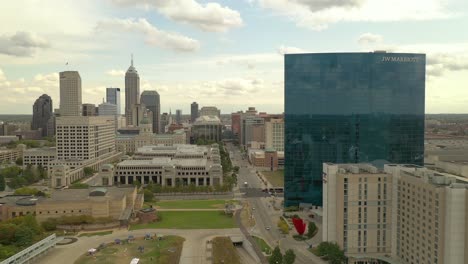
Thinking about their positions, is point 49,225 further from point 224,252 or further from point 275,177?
point 275,177

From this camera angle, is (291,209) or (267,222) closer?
(267,222)

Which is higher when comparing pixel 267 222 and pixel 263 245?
pixel 267 222

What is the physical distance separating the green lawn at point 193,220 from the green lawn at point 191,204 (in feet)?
18.9

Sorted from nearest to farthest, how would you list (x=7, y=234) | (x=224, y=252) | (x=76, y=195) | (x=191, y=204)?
(x=224, y=252), (x=7, y=234), (x=76, y=195), (x=191, y=204)

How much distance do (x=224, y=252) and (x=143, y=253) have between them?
13813 mm

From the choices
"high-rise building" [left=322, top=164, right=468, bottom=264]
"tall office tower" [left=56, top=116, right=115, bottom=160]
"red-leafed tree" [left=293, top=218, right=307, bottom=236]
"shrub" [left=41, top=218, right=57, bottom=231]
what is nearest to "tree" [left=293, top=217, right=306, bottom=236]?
"red-leafed tree" [left=293, top=218, right=307, bottom=236]

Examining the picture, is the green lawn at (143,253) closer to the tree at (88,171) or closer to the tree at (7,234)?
the tree at (7,234)

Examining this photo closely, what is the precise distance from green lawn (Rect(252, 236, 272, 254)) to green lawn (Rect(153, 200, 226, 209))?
2955 centimetres

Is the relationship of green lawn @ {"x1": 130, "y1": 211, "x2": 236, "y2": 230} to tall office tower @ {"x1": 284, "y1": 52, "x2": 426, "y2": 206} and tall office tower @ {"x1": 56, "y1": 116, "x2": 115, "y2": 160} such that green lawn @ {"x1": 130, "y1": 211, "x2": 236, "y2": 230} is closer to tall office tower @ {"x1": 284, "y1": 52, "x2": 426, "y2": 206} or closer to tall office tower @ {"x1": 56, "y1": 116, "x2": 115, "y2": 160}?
tall office tower @ {"x1": 284, "y1": 52, "x2": 426, "y2": 206}

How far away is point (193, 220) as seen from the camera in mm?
99062

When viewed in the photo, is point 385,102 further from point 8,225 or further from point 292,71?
point 8,225

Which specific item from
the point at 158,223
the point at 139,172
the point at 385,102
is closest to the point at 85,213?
the point at 158,223

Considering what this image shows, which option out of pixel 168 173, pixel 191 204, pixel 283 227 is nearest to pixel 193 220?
pixel 191 204

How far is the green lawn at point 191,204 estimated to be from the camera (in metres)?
113
